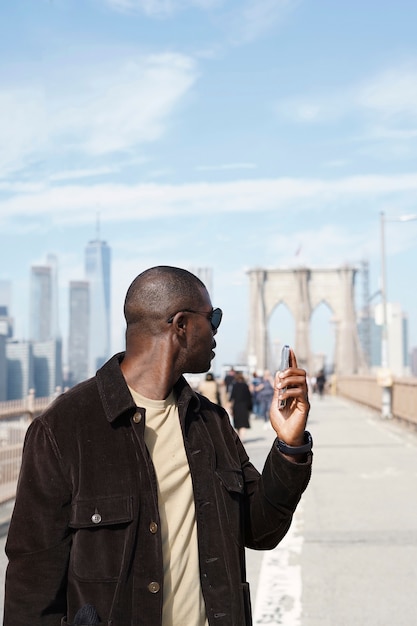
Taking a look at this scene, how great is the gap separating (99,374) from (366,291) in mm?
144241

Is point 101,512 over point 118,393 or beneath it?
beneath

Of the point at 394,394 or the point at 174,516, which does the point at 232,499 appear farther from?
the point at 394,394

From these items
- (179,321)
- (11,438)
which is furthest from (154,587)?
(11,438)

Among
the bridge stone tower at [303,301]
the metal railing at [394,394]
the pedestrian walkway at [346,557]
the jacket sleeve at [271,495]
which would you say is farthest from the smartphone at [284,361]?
the bridge stone tower at [303,301]

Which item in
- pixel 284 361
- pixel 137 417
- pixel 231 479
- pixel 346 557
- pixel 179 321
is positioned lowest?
pixel 346 557

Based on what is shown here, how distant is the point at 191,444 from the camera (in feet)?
9.23

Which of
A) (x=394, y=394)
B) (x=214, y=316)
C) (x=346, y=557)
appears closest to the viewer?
(x=214, y=316)

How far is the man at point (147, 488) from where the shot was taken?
262 cm

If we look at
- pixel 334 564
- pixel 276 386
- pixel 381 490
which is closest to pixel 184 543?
pixel 276 386

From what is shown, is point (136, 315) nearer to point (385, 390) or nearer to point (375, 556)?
point (375, 556)

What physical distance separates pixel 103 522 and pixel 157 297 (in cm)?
63

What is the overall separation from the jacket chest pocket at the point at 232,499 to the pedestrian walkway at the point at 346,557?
3452mm

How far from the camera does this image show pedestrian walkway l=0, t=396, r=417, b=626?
6.37 meters

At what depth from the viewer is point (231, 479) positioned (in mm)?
2842
